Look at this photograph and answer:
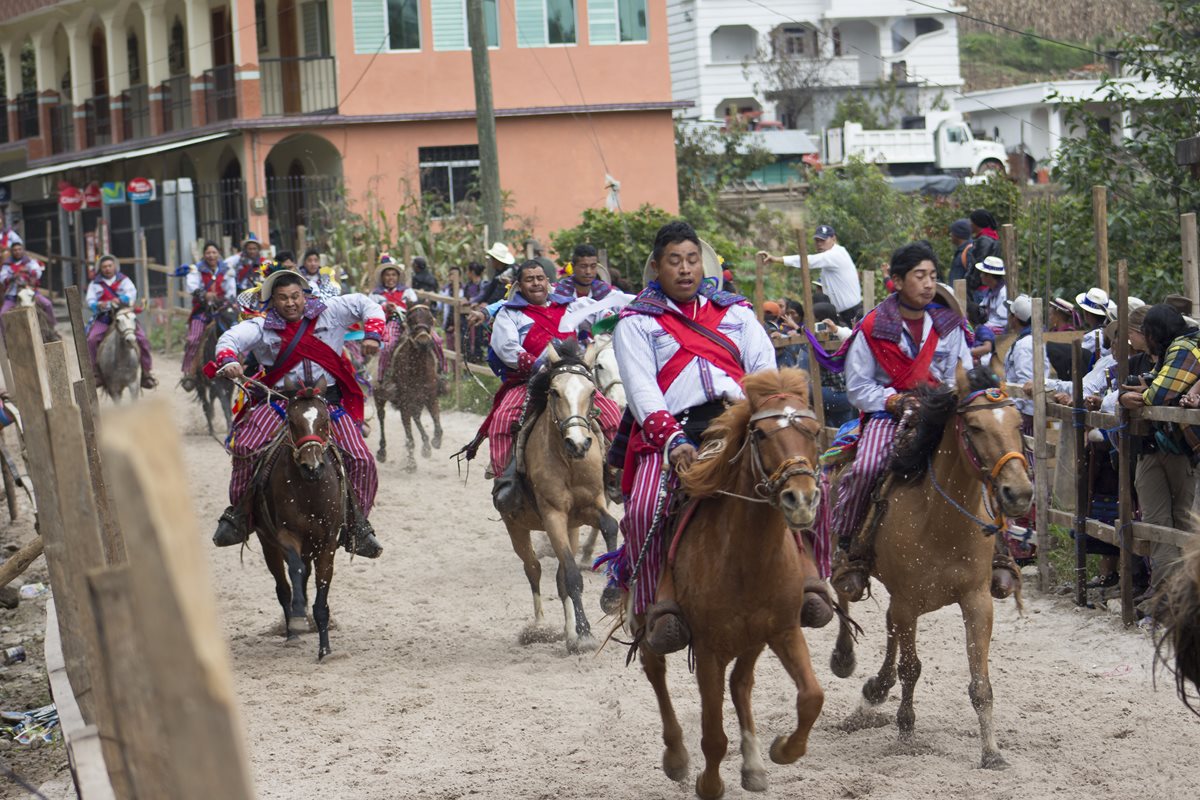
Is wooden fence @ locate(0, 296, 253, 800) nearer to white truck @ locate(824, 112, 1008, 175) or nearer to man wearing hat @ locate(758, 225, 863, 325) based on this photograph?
man wearing hat @ locate(758, 225, 863, 325)

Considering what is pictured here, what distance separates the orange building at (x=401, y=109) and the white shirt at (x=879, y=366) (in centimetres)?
2477

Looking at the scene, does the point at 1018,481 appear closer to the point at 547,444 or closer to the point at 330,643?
the point at 547,444

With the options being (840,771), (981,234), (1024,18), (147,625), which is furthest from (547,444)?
(1024,18)

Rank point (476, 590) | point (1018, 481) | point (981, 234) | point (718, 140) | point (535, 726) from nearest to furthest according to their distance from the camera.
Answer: point (1018, 481) → point (535, 726) → point (476, 590) → point (981, 234) → point (718, 140)

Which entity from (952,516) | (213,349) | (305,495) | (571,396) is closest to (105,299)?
(213,349)

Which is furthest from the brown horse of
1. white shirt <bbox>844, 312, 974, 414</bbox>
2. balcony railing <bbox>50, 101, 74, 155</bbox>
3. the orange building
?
balcony railing <bbox>50, 101, 74, 155</bbox>

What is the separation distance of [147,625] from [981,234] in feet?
40.2

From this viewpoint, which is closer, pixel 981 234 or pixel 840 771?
pixel 840 771

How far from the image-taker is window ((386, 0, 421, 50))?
33906 millimetres

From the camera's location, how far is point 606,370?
12328 millimetres

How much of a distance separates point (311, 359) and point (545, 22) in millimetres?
26237

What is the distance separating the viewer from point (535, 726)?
318 inches

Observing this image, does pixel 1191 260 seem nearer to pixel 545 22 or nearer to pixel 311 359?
pixel 311 359

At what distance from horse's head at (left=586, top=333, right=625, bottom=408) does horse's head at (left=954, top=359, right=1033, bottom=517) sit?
542 centimetres
